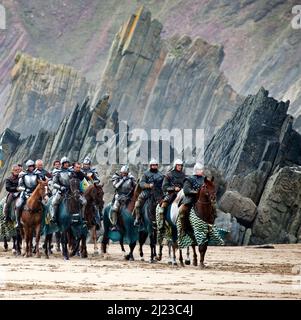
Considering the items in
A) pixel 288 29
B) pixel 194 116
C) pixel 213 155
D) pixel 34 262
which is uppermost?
pixel 288 29

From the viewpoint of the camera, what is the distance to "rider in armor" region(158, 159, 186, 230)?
111ft

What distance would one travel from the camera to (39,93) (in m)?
146

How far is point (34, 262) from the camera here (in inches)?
1364

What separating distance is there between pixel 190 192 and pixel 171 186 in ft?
5.21

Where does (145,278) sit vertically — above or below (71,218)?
below

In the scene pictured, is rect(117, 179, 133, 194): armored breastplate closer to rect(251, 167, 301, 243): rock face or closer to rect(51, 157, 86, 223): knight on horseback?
rect(51, 157, 86, 223): knight on horseback

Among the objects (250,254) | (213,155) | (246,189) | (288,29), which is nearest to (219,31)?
(288,29)

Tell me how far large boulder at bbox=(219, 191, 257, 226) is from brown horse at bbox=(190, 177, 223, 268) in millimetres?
15152

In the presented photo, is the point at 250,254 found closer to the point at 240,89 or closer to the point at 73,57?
the point at 240,89

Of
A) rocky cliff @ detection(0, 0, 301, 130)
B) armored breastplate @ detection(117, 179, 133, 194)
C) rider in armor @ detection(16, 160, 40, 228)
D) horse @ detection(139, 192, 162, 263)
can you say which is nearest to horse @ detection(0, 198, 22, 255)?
rider in armor @ detection(16, 160, 40, 228)

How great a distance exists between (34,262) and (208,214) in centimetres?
496

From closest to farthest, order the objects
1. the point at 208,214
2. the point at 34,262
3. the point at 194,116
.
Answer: the point at 208,214
the point at 34,262
the point at 194,116

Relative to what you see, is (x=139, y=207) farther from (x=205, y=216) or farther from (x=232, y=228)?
(x=232, y=228)

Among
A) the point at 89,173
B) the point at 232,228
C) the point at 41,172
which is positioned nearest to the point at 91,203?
the point at 89,173
